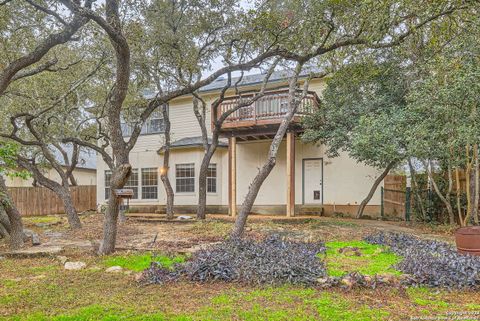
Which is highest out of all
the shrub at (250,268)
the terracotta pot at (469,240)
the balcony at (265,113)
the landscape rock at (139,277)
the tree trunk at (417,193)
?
the balcony at (265,113)

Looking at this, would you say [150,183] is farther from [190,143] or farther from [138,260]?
[138,260]

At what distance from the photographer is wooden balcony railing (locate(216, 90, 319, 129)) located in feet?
46.0

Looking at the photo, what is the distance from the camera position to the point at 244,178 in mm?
17578

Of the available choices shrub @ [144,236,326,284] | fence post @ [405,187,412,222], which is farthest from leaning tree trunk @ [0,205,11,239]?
fence post @ [405,187,412,222]

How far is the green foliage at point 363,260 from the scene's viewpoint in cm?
580

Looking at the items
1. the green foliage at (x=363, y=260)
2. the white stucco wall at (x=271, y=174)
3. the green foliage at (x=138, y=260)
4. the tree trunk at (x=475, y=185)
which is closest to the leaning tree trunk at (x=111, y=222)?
the green foliage at (x=138, y=260)

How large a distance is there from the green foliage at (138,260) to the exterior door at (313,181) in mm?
10163

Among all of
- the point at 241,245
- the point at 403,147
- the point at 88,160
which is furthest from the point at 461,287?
the point at 88,160

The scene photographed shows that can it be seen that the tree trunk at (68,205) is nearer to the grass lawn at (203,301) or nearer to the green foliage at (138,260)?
the green foliage at (138,260)

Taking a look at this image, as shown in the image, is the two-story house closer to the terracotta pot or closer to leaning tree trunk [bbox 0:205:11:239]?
the terracotta pot

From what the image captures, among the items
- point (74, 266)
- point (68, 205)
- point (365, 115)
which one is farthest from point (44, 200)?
point (365, 115)

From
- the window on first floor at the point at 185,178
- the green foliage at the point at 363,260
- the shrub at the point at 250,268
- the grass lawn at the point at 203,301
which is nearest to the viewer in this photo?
the grass lawn at the point at 203,301

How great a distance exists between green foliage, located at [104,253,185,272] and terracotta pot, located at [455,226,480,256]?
5.19 metres

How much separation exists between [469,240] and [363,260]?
199cm
